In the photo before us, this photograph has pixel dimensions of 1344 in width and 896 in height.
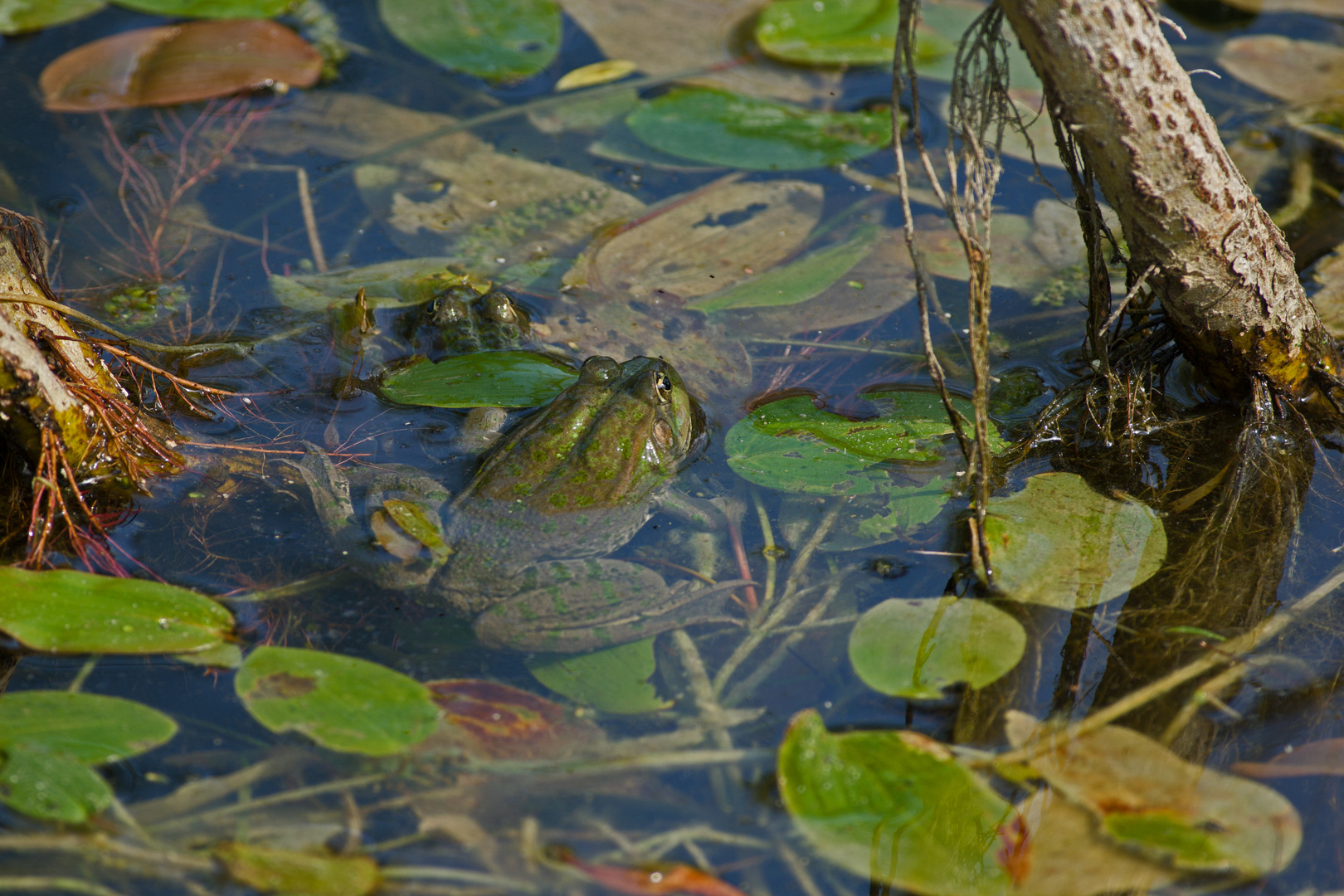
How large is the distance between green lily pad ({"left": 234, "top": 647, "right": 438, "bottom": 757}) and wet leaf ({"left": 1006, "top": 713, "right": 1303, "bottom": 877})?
146 centimetres

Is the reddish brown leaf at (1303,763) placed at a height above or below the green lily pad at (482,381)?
below

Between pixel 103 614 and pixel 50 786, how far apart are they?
18.2 inches

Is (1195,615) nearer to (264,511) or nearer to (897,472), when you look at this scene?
(897,472)

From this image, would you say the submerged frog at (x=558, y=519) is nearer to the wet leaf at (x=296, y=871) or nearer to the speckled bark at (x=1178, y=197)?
the wet leaf at (x=296, y=871)

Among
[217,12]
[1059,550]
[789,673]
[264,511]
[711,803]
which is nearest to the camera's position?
[711,803]

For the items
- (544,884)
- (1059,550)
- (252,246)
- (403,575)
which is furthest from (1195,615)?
(252,246)

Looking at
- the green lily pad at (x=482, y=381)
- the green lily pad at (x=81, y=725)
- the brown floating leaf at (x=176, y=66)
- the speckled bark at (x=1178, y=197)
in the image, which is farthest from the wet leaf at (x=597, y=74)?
the green lily pad at (x=81, y=725)

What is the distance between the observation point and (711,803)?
82.0 inches

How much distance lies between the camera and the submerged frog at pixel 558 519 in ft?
8.21

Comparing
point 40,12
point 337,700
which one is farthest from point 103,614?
point 40,12

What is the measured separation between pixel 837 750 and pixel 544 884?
28.1 inches

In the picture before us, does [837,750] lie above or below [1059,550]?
below

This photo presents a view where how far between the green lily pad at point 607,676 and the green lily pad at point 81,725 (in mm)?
894

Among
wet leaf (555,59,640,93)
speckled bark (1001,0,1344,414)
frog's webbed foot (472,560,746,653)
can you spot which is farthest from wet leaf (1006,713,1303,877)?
wet leaf (555,59,640,93)
